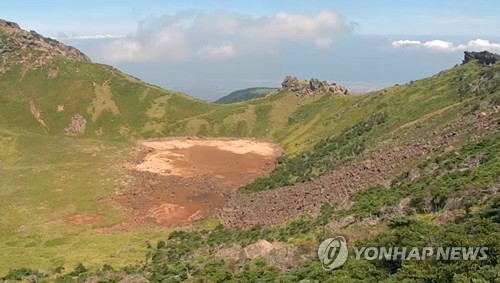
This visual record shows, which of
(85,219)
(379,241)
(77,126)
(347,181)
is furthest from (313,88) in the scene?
(379,241)

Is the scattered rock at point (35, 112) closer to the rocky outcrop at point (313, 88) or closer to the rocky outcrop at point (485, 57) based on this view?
the rocky outcrop at point (313, 88)

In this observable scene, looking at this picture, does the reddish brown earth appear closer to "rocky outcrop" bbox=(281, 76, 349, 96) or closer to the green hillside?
the green hillside

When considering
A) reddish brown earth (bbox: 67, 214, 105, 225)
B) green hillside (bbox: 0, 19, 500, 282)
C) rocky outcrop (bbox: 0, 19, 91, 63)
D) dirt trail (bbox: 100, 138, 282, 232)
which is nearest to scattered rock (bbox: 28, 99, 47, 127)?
green hillside (bbox: 0, 19, 500, 282)

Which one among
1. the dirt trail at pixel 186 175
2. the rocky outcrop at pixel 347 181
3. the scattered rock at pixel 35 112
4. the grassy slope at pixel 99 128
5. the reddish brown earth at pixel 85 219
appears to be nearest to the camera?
the rocky outcrop at pixel 347 181

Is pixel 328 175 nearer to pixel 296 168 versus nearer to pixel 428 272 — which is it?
pixel 296 168

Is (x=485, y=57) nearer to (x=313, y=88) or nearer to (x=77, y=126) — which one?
(x=313, y=88)

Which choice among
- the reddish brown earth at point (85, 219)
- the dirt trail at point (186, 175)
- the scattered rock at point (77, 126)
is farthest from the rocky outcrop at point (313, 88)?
the reddish brown earth at point (85, 219)
